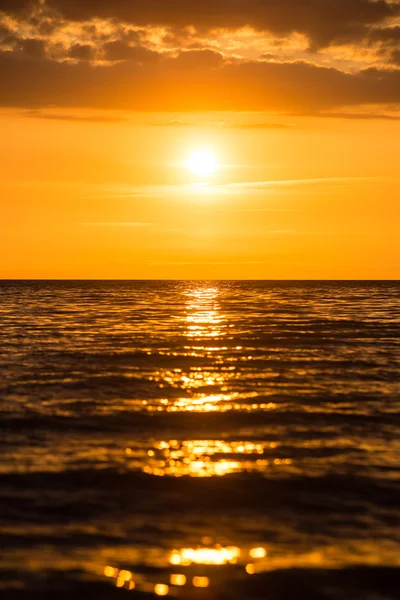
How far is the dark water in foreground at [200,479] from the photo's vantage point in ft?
39.0

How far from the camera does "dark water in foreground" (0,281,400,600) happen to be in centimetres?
1189

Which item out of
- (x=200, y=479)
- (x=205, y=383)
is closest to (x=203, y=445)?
(x=200, y=479)

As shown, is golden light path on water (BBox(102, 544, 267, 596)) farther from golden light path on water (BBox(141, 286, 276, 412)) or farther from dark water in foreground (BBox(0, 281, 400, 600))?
golden light path on water (BBox(141, 286, 276, 412))

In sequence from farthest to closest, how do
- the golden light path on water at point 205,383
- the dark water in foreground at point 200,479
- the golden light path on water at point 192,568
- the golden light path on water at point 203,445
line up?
the golden light path on water at point 205,383 → the golden light path on water at point 203,445 → the dark water in foreground at point 200,479 → the golden light path on water at point 192,568

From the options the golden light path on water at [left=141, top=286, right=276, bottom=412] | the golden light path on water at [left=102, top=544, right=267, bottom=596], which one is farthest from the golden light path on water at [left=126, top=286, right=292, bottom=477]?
the golden light path on water at [left=102, top=544, right=267, bottom=596]

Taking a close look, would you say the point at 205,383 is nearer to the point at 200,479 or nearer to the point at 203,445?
the point at 203,445

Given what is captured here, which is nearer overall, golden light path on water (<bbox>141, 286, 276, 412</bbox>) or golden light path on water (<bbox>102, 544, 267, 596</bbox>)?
golden light path on water (<bbox>102, 544, 267, 596</bbox>)

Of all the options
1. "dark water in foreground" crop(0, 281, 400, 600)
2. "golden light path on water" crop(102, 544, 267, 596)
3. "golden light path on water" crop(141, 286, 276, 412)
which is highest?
"golden light path on water" crop(141, 286, 276, 412)

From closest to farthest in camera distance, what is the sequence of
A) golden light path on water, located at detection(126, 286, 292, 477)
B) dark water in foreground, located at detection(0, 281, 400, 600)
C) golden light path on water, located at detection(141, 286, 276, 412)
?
1. dark water in foreground, located at detection(0, 281, 400, 600)
2. golden light path on water, located at detection(126, 286, 292, 477)
3. golden light path on water, located at detection(141, 286, 276, 412)

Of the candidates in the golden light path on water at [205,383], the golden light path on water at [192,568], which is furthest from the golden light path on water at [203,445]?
the golden light path on water at [192,568]

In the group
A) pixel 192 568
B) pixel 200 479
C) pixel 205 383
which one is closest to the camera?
pixel 192 568

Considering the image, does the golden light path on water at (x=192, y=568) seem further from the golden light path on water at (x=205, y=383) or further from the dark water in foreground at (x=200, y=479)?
the golden light path on water at (x=205, y=383)

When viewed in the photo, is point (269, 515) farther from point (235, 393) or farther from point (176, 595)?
point (235, 393)

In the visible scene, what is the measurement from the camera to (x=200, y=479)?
54.2 feet
